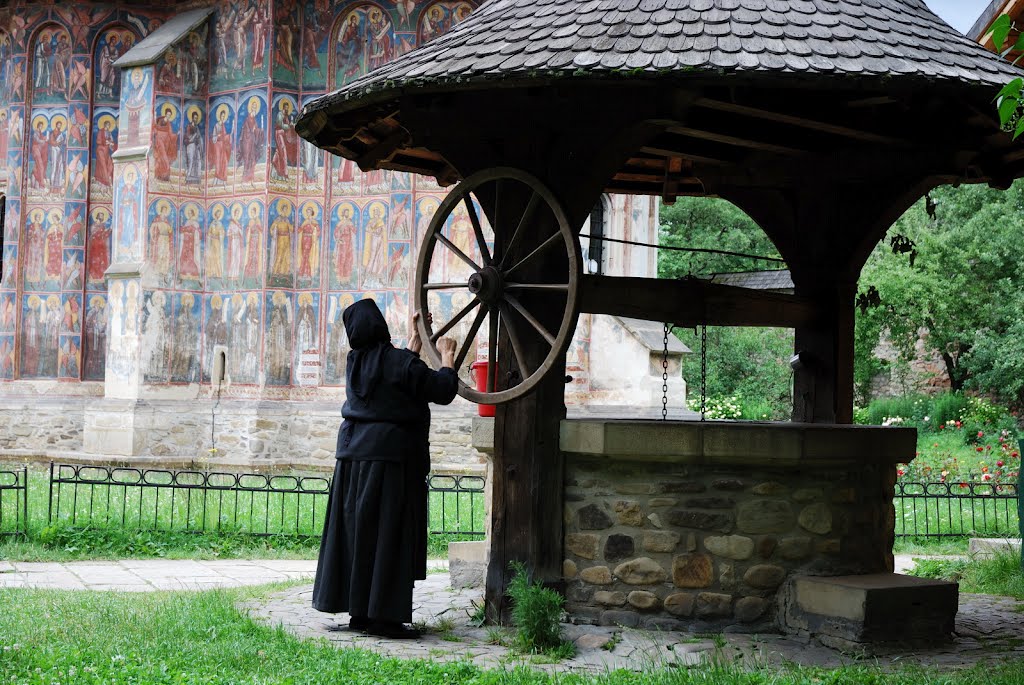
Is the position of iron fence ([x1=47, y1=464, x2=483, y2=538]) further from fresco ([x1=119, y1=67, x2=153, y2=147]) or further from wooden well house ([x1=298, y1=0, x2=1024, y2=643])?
fresco ([x1=119, y1=67, x2=153, y2=147])

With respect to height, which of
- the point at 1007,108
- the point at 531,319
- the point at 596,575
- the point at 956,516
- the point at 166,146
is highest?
the point at 166,146

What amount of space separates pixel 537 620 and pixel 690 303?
7.81 ft

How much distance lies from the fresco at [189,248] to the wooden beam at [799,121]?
12.0 meters

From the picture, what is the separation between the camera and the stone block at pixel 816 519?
6332mm

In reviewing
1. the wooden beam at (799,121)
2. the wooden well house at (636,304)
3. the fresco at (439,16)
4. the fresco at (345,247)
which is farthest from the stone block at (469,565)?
the fresco at (439,16)

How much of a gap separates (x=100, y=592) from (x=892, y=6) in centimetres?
598

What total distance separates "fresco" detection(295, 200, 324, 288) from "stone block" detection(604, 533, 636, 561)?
38.5 ft

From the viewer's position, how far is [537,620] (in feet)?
18.9

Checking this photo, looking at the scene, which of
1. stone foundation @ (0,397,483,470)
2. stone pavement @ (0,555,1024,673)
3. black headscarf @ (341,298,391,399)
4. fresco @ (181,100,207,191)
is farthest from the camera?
fresco @ (181,100,207,191)

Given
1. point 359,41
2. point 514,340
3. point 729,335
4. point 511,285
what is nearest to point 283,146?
point 359,41

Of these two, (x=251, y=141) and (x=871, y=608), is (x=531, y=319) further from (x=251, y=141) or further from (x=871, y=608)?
(x=251, y=141)

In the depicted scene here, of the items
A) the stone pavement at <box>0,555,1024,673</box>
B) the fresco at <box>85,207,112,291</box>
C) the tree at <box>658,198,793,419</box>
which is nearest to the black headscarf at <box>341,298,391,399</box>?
the stone pavement at <box>0,555,1024,673</box>

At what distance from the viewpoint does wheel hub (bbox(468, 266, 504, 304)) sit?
624 cm

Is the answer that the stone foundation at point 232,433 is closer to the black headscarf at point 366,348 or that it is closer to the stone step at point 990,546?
the stone step at point 990,546
